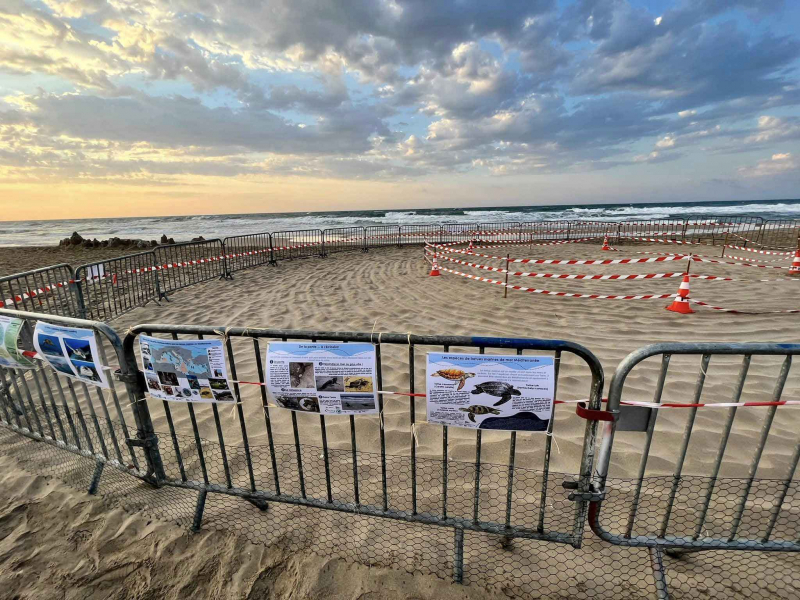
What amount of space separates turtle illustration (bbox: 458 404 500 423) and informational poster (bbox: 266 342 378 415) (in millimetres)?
614

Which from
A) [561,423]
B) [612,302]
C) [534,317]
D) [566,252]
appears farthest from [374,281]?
[566,252]

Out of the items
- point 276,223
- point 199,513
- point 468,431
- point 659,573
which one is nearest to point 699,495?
point 659,573

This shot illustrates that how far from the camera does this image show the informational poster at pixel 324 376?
2.39 m

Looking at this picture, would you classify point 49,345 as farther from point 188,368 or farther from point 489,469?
point 489,469

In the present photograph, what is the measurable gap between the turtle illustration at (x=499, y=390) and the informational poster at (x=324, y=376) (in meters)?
0.69

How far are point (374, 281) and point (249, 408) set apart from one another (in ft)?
26.1

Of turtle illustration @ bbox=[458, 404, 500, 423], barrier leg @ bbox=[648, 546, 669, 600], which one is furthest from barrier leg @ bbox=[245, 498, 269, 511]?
barrier leg @ bbox=[648, 546, 669, 600]

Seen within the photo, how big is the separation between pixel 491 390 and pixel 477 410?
180 mm

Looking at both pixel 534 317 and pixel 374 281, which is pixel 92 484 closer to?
pixel 534 317

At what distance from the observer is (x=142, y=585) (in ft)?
7.97

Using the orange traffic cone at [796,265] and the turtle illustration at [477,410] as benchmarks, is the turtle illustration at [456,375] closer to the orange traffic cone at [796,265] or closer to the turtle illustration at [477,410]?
the turtle illustration at [477,410]

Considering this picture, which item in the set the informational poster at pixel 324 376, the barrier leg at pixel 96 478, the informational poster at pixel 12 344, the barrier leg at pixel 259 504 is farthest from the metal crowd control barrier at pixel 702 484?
the informational poster at pixel 12 344

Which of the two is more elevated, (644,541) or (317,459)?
(644,541)

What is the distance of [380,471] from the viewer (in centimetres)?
337
